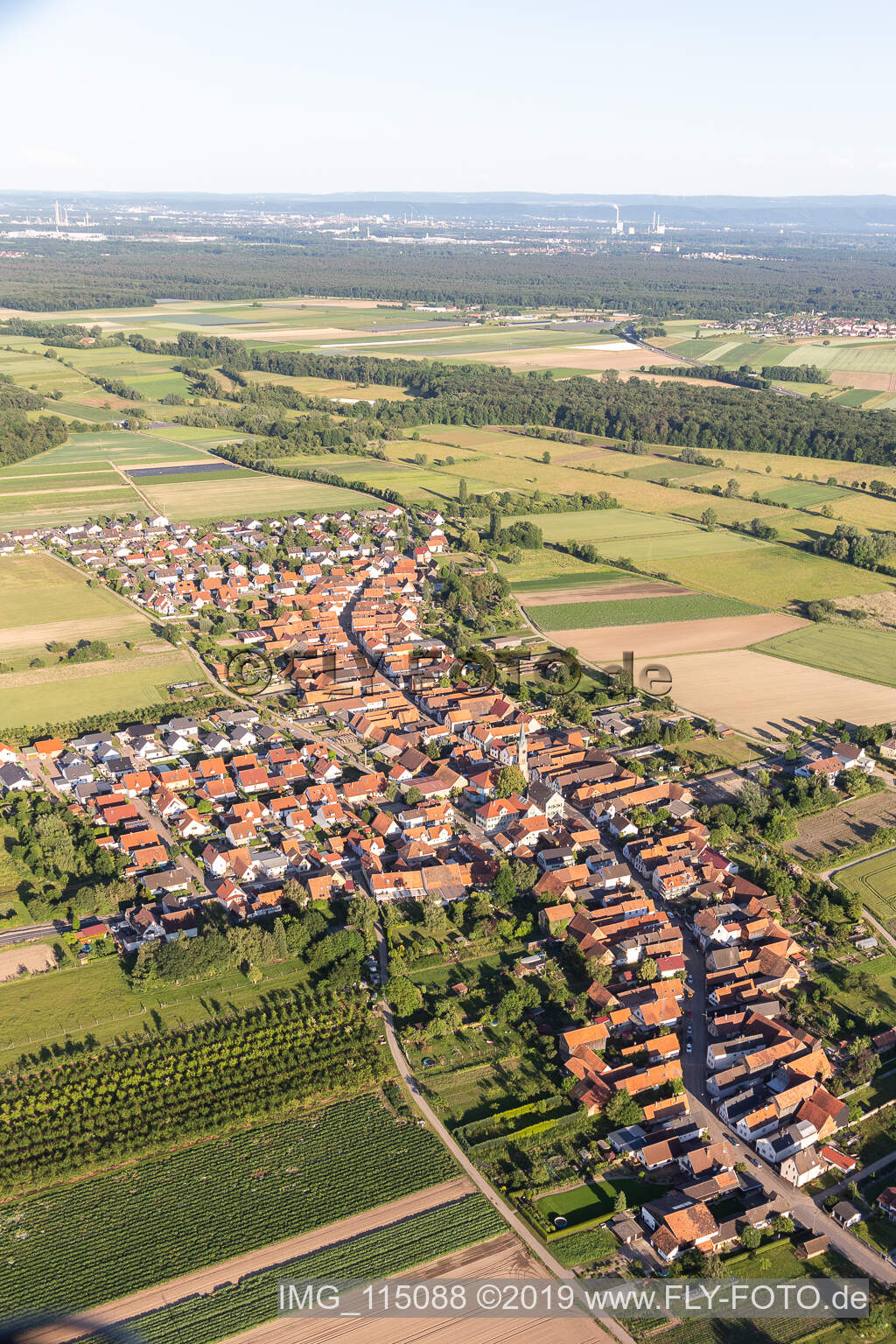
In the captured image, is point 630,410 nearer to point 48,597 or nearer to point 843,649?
point 843,649

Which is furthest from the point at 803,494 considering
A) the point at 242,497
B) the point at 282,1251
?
the point at 282,1251

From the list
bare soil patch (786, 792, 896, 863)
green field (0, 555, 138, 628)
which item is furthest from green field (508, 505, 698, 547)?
bare soil patch (786, 792, 896, 863)

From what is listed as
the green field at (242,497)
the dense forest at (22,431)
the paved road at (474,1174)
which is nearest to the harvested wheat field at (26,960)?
the paved road at (474,1174)

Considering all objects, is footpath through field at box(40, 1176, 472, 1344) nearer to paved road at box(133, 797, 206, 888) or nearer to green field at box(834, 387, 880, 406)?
paved road at box(133, 797, 206, 888)

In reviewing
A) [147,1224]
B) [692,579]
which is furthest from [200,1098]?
[692,579]

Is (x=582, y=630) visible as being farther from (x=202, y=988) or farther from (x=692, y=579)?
(x=202, y=988)
